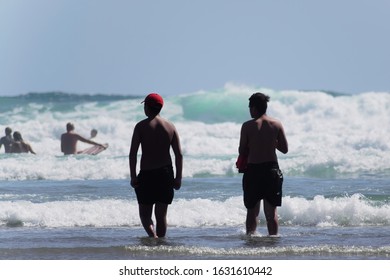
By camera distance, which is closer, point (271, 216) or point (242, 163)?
point (242, 163)

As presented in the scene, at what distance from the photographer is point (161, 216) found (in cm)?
940

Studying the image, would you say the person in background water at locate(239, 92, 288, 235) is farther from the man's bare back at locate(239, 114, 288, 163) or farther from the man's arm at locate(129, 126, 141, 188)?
the man's arm at locate(129, 126, 141, 188)

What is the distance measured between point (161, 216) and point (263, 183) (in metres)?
1.00

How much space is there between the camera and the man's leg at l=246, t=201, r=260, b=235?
967 centimetres

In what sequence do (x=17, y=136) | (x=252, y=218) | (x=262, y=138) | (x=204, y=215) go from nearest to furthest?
(x=262, y=138)
(x=252, y=218)
(x=204, y=215)
(x=17, y=136)

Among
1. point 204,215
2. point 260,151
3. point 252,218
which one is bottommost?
point 204,215

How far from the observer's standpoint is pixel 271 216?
9695 mm

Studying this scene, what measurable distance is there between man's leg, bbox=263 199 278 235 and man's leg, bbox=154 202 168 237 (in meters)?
0.98

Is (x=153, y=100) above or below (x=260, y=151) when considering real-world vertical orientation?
above

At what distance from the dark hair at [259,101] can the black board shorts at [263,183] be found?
20.4 inches

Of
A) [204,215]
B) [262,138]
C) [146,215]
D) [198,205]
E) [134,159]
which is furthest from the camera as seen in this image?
[198,205]

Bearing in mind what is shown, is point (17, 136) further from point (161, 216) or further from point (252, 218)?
point (161, 216)

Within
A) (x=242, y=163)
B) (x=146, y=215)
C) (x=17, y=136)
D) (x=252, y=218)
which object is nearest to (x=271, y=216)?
(x=252, y=218)

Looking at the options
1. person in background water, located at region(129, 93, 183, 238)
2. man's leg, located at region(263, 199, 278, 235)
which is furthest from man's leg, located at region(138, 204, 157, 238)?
man's leg, located at region(263, 199, 278, 235)
